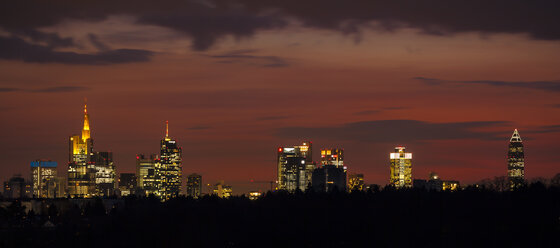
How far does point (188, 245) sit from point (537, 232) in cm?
6685

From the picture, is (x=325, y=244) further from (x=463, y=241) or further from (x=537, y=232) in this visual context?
(x=537, y=232)

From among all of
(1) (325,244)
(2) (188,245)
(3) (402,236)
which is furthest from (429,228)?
(2) (188,245)

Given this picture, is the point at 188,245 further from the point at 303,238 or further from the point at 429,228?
the point at 429,228

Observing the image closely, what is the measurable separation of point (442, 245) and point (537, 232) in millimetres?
17167

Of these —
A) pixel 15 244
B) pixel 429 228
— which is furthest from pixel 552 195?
pixel 15 244

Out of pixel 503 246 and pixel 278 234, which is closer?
pixel 503 246

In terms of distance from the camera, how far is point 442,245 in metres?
185

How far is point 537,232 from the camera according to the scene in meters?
179

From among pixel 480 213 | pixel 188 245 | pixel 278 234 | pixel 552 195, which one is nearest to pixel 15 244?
pixel 188 245

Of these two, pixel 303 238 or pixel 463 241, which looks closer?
pixel 463 241

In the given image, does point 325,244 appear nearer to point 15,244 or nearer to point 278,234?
point 278,234

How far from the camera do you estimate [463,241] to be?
596 ft

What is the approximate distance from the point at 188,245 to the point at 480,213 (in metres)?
57.7

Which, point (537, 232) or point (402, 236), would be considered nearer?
point (537, 232)
